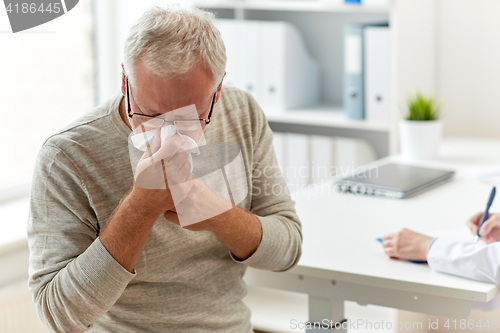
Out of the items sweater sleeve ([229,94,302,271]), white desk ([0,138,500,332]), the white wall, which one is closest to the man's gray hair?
sweater sleeve ([229,94,302,271])

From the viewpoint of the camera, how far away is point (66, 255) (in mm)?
979

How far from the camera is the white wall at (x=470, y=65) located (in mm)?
2336

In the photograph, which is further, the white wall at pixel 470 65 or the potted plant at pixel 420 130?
the white wall at pixel 470 65

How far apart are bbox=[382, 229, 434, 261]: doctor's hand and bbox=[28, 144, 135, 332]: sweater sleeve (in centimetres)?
56

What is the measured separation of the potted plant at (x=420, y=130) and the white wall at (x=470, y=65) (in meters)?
0.42

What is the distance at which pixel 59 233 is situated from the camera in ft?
3.20

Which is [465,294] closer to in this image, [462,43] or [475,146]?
[475,146]

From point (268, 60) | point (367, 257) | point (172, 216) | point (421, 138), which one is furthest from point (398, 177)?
point (172, 216)

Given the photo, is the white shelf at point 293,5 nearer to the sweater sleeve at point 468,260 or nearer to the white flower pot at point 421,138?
the white flower pot at point 421,138

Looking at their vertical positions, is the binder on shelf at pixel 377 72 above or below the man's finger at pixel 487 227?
above

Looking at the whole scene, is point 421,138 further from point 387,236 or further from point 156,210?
point 156,210

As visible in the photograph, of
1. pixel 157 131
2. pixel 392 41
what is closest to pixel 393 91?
pixel 392 41

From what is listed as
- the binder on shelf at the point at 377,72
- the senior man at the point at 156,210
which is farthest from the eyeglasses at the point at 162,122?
the binder on shelf at the point at 377,72

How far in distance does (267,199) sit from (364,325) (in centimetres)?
113
